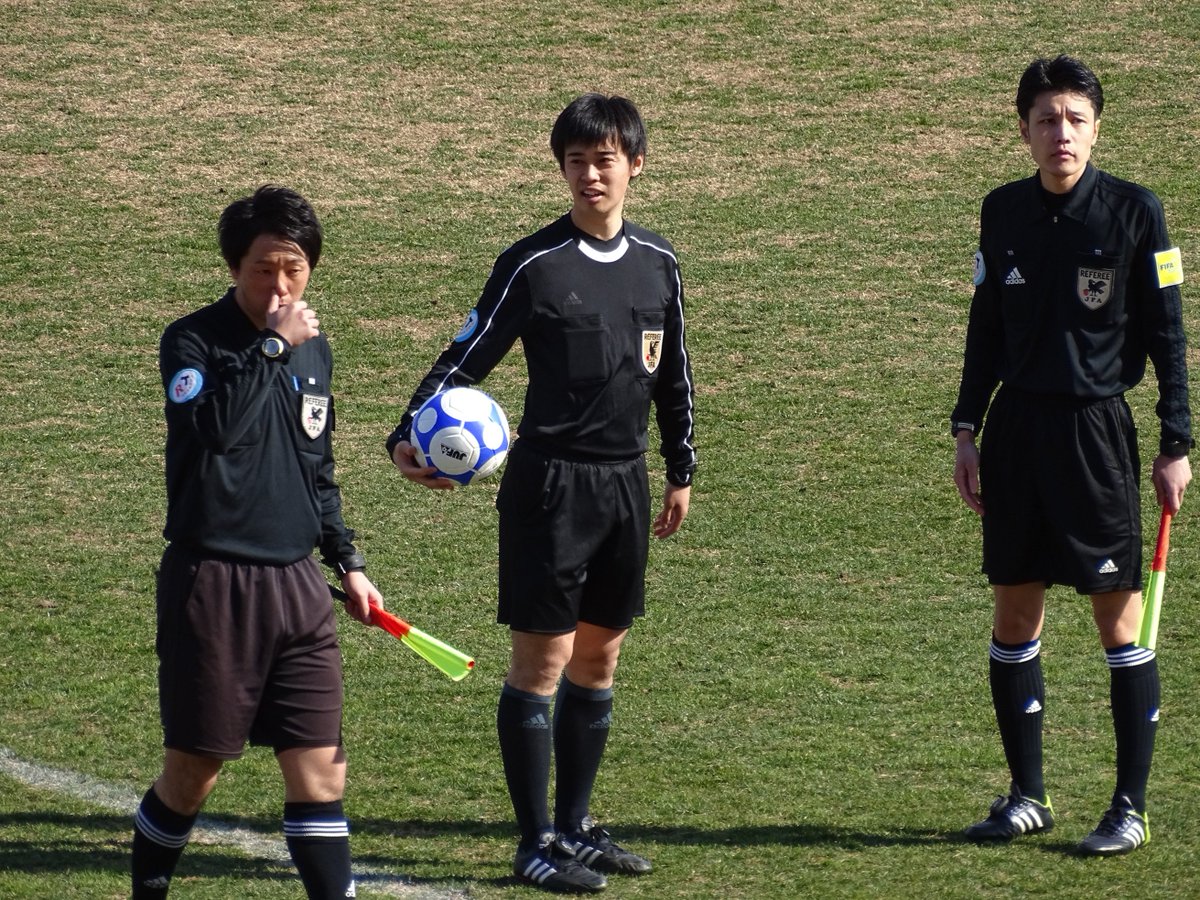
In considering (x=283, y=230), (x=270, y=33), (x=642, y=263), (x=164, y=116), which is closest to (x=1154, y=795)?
(x=642, y=263)

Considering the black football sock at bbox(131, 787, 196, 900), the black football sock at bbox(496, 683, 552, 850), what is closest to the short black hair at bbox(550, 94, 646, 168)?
the black football sock at bbox(496, 683, 552, 850)

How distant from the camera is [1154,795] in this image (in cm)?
533

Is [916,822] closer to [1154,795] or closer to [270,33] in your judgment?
[1154,795]

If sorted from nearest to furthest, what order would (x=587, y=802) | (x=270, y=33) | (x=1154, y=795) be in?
(x=587, y=802), (x=1154, y=795), (x=270, y=33)

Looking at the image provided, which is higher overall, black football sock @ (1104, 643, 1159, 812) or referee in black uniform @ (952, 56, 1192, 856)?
referee in black uniform @ (952, 56, 1192, 856)

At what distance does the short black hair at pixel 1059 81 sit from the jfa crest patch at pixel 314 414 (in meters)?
2.17

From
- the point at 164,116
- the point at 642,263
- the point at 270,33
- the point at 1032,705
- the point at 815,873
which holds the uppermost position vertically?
the point at 270,33

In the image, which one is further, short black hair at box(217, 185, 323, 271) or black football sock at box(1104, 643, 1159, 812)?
black football sock at box(1104, 643, 1159, 812)

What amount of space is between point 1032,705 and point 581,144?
2.09 meters

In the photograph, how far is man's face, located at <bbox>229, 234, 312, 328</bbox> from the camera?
4023 mm

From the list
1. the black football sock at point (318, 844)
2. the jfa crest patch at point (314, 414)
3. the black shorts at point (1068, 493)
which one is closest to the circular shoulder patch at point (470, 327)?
the jfa crest patch at point (314, 414)

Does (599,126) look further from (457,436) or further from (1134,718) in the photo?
(1134,718)

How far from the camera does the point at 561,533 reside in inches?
184

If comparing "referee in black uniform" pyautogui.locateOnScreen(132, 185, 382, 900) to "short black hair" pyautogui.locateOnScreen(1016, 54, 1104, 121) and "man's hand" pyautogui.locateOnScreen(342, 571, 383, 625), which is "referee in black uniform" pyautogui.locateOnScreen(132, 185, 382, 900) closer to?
"man's hand" pyautogui.locateOnScreen(342, 571, 383, 625)
